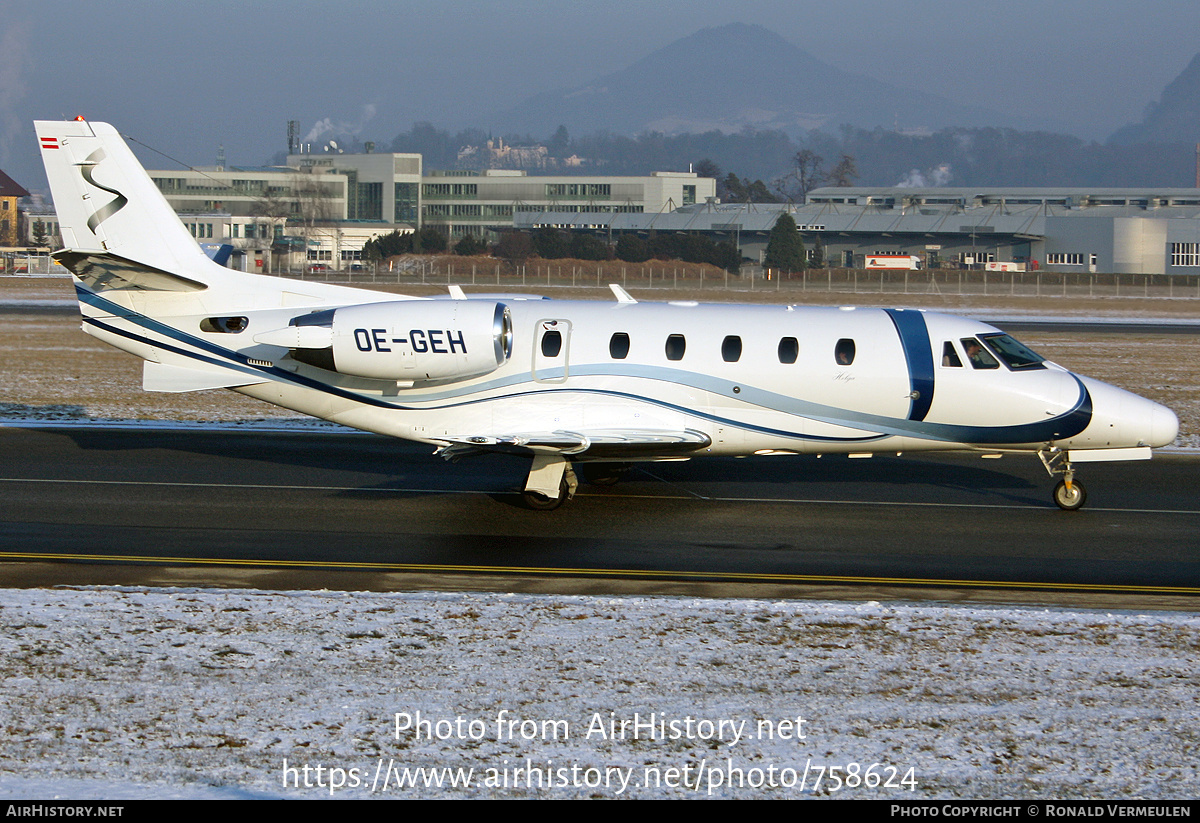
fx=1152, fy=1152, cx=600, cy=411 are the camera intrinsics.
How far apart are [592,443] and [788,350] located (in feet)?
10.5

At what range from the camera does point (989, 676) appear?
9.76m

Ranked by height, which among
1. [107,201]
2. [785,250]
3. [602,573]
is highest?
[785,250]

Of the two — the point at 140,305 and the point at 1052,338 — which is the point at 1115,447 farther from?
the point at 1052,338

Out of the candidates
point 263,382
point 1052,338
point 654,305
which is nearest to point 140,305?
point 263,382

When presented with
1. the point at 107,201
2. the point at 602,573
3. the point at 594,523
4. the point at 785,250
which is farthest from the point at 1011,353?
the point at 785,250

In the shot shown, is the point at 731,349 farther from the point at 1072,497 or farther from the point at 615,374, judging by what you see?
the point at 1072,497

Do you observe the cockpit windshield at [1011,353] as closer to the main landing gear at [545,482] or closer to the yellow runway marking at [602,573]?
the yellow runway marking at [602,573]

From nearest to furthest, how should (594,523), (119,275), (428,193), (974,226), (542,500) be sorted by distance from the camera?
(594,523), (542,500), (119,275), (974,226), (428,193)

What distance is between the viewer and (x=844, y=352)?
1672 centimetres

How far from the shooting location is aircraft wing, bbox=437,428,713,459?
15930 mm

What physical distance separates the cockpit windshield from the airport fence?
55982mm

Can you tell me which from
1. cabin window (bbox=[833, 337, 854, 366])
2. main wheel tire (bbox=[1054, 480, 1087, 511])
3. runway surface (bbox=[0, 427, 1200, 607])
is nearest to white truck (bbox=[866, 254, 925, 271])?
runway surface (bbox=[0, 427, 1200, 607])

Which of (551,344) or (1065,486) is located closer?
(551,344)

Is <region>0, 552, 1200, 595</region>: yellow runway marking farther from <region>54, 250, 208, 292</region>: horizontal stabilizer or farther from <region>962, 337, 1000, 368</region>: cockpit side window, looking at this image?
<region>54, 250, 208, 292</region>: horizontal stabilizer
